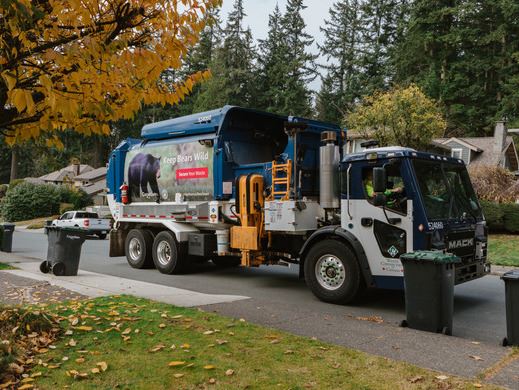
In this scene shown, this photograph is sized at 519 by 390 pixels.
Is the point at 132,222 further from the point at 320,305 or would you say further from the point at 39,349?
the point at 39,349

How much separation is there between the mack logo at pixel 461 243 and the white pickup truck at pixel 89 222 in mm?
21234

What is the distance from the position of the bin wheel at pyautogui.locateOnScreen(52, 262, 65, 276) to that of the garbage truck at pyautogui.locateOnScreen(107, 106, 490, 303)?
6.62 feet

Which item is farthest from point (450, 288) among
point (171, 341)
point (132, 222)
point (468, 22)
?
point (468, 22)

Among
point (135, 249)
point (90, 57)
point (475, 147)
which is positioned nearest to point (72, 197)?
point (475, 147)

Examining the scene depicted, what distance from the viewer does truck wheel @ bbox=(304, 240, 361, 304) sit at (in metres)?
7.81

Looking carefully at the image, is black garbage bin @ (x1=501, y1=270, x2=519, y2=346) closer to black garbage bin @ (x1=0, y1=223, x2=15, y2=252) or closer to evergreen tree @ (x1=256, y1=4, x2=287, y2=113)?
black garbage bin @ (x1=0, y1=223, x2=15, y2=252)

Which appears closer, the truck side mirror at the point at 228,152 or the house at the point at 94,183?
the truck side mirror at the point at 228,152

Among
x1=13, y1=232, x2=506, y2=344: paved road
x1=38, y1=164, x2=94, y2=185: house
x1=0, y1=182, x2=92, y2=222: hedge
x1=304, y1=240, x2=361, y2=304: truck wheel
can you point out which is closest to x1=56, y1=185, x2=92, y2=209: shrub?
x1=0, y1=182, x2=92, y2=222: hedge

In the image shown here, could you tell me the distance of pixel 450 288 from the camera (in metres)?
6.27

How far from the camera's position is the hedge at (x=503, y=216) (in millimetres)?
18656

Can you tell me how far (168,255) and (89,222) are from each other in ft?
51.3

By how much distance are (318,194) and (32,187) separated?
132 feet

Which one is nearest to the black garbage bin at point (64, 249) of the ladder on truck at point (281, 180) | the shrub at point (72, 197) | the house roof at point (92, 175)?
the ladder on truck at point (281, 180)

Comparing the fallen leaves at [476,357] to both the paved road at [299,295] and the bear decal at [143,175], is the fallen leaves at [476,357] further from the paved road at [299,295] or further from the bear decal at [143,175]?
the bear decal at [143,175]
